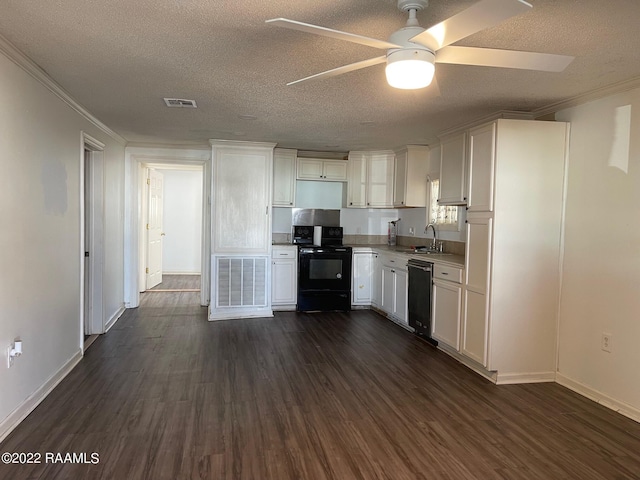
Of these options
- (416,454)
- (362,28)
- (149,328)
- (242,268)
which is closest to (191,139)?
(242,268)

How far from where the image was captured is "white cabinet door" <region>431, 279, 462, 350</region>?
13.0 feet

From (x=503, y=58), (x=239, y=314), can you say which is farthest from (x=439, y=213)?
(x=503, y=58)

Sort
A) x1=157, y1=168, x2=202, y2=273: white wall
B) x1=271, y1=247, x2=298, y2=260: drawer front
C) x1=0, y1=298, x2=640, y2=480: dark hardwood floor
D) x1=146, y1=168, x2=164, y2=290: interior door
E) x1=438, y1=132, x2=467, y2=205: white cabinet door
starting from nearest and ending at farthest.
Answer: x1=0, y1=298, x2=640, y2=480: dark hardwood floor, x1=438, y1=132, x2=467, y2=205: white cabinet door, x1=271, y1=247, x2=298, y2=260: drawer front, x1=146, y1=168, x2=164, y2=290: interior door, x1=157, y1=168, x2=202, y2=273: white wall

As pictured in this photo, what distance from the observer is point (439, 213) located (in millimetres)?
5418

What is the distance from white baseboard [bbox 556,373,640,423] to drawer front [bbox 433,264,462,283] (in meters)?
1.14

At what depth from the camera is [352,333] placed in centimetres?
489

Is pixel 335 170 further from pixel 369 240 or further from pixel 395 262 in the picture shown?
pixel 395 262

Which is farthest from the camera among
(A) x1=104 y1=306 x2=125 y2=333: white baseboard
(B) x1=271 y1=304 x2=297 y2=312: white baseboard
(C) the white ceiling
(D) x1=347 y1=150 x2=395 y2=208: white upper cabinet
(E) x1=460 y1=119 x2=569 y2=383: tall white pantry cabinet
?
(D) x1=347 y1=150 x2=395 y2=208: white upper cabinet

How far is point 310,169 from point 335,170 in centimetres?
37

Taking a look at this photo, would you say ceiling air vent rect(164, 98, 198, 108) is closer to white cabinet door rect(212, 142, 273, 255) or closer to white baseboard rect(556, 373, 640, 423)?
white cabinet door rect(212, 142, 273, 255)

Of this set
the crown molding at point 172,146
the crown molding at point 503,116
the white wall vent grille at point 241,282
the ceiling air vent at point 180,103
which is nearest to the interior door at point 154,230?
the crown molding at point 172,146

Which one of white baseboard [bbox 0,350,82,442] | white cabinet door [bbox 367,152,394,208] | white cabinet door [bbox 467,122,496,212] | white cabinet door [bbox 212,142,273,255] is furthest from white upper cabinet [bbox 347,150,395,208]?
white baseboard [bbox 0,350,82,442]

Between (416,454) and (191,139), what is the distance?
4527mm

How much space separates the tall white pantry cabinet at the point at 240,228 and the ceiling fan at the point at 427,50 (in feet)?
11.4
